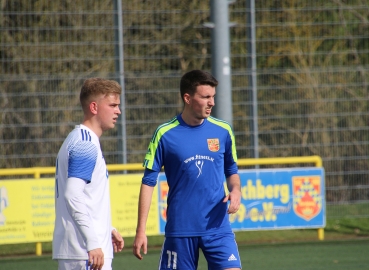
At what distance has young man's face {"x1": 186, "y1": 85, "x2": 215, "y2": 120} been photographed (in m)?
5.27

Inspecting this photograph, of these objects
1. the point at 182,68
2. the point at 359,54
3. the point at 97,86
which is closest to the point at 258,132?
the point at 182,68

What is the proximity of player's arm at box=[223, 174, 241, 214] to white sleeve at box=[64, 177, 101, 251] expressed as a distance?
138 cm

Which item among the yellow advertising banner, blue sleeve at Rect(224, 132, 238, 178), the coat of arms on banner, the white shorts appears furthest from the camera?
Result: the coat of arms on banner

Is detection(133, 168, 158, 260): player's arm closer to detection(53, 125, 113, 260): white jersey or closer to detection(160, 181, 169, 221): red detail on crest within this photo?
detection(53, 125, 113, 260): white jersey

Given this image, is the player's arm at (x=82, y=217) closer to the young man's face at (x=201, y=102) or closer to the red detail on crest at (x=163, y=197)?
the young man's face at (x=201, y=102)

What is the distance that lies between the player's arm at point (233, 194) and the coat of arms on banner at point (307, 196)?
17.3ft

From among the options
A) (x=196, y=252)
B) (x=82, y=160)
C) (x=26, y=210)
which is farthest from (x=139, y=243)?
(x=26, y=210)

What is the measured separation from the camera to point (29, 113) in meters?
10.6

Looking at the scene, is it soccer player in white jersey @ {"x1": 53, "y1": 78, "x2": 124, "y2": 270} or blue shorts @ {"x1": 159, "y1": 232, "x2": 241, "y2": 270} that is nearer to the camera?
soccer player in white jersey @ {"x1": 53, "y1": 78, "x2": 124, "y2": 270}

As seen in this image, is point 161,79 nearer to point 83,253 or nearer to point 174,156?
point 174,156

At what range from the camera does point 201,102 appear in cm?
527

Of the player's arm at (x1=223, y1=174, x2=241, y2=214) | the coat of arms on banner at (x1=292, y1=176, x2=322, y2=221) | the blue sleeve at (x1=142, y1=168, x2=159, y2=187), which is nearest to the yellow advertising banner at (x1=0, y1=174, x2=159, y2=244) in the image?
the coat of arms on banner at (x1=292, y1=176, x2=322, y2=221)

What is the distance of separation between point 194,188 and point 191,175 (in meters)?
0.10

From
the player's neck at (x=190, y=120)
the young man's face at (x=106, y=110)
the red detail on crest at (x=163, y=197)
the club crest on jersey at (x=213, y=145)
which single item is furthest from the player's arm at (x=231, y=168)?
the red detail on crest at (x=163, y=197)
